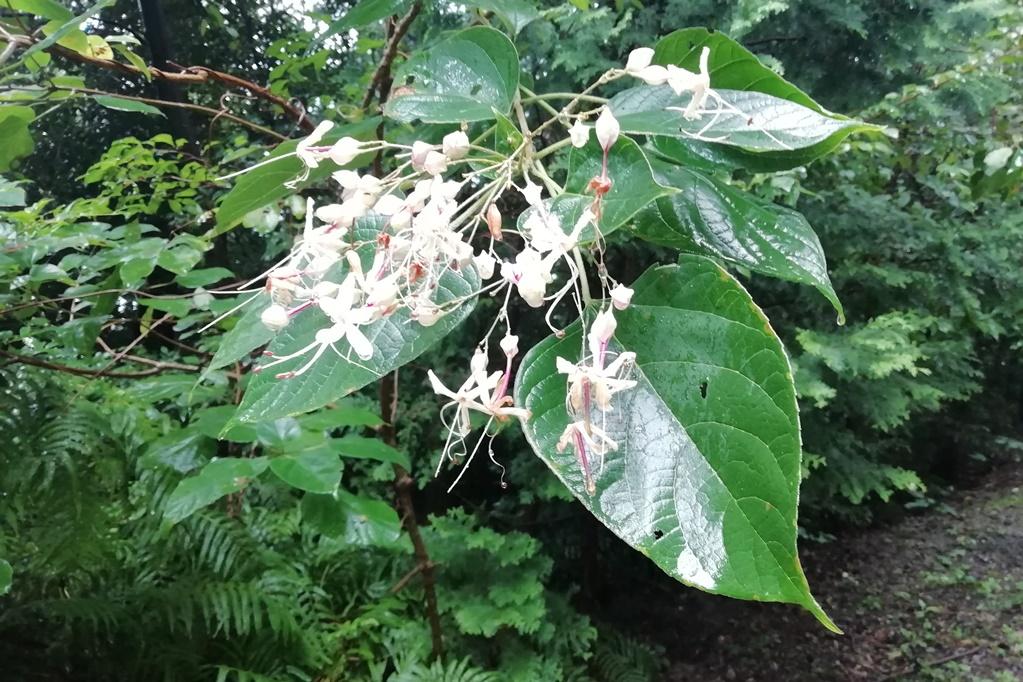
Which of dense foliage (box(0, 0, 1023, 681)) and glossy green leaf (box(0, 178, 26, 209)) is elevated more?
glossy green leaf (box(0, 178, 26, 209))

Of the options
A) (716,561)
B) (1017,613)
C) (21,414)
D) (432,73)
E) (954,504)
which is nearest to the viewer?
(716,561)

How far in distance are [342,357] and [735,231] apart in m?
0.15

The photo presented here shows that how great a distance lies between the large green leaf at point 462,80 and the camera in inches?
12.1

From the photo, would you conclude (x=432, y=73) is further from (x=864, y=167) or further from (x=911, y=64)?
(x=911, y=64)

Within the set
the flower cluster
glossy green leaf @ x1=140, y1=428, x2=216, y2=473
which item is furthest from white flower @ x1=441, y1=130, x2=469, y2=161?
glossy green leaf @ x1=140, y1=428, x2=216, y2=473

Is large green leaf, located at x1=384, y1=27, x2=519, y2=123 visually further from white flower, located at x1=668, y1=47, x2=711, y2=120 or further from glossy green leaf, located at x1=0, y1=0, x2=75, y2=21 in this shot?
glossy green leaf, located at x1=0, y1=0, x2=75, y2=21

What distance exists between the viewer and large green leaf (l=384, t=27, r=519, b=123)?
0.31 meters

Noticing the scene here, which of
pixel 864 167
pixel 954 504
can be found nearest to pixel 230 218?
pixel 864 167

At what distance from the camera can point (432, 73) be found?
346mm

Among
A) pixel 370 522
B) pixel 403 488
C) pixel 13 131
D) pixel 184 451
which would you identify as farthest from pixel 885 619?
pixel 13 131

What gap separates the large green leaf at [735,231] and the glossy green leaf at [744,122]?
0.08ft

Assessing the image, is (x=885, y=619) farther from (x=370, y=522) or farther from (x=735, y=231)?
(x=735, y=231)

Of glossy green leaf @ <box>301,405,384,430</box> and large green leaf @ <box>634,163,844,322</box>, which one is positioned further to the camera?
glossy green leaf @ <box>301,405,384,430</box>

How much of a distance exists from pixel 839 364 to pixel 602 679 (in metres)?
0.69
